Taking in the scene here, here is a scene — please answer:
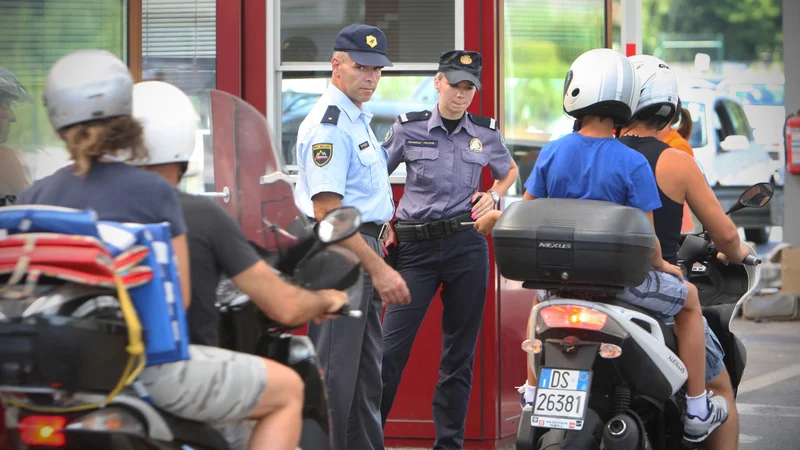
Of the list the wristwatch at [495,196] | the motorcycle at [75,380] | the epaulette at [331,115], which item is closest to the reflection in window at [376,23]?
the wristwatch at [495,196]

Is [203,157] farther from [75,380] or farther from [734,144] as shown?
[734,144]

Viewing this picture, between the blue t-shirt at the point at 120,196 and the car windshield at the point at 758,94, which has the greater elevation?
the car windshield at the point at 758,94

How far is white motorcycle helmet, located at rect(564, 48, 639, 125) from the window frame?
1.69 metres

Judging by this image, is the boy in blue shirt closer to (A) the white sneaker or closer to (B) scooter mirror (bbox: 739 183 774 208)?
(A) the white sneaker

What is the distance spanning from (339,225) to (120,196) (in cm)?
56

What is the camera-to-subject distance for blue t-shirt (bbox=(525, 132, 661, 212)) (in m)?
4.00

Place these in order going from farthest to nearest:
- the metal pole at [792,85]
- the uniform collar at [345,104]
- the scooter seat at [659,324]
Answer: the metal pole at [792,85]
the uniform collar at [345,104]
the scooter seat at [659,324]

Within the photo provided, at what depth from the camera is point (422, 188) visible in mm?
5277

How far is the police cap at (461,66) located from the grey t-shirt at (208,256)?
8.42ft

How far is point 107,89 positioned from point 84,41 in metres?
3.38

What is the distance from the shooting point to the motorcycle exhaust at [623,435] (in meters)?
3.78

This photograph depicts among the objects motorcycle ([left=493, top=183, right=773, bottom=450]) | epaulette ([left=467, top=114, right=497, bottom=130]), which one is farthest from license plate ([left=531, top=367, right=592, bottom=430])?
epaulette ([left=467, top=114, right=497, bottom=130])

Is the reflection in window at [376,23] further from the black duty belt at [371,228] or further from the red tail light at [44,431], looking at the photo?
the red tail light at [44,431]

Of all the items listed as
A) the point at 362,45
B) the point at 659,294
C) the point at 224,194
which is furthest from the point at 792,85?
the point at 224,194
